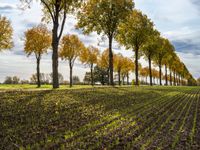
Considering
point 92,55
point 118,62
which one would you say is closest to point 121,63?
point 118,62

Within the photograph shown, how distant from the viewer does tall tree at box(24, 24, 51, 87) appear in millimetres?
61938

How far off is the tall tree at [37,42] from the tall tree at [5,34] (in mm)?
7805

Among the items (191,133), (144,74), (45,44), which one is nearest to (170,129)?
(191,133)

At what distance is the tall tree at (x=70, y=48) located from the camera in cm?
7488

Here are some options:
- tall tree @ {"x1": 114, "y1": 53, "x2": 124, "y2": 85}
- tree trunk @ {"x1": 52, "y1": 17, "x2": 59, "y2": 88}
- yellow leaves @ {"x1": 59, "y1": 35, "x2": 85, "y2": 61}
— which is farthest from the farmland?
tall tree @ {"x1": 114, "y1": 53, "x2": 124, "y2": 85}

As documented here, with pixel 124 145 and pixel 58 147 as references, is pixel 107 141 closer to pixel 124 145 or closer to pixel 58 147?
pixel 124 145

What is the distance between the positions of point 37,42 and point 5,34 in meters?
9.72

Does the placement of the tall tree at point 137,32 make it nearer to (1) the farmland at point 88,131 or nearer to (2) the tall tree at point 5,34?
(2) the tall tree at point 5,34

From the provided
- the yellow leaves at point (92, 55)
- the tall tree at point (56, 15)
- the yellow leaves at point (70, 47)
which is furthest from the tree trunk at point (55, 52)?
the yellow leaves at point (92, 55)

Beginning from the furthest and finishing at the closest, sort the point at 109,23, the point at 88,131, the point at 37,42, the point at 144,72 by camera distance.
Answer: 1. the point at 144,72
2. the point at 37,42
3. the point at 109,23
4. the point at 88,131

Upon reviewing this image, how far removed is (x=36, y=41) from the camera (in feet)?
204

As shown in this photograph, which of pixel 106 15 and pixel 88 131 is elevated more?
pixel 106 15

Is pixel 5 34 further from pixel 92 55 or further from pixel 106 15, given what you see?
pixel 92 55

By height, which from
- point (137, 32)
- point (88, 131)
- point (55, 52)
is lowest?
point (88, 131)
